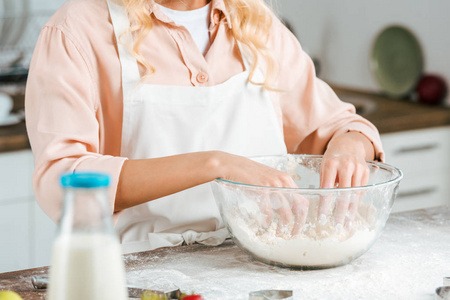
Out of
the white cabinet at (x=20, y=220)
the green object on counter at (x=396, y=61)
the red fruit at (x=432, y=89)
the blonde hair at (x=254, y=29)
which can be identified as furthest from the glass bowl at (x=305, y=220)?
the green object on counter at (x=396, y=61)

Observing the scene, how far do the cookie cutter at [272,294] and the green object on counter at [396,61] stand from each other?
208 centimetres

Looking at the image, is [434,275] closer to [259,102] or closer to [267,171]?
[267,171]

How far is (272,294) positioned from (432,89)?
1.98m

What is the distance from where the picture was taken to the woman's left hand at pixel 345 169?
1000mm

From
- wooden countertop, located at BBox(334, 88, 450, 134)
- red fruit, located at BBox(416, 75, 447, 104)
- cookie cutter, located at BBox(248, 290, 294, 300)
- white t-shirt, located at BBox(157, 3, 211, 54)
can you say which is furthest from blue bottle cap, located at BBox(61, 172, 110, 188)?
red fruit, located at BBox(416, 75, 447, 104)

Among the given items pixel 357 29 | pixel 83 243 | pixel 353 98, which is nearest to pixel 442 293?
pixel 83 243

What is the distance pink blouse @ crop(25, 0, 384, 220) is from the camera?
1.13 m

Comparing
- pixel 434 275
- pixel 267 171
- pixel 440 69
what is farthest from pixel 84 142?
pixel 440 69

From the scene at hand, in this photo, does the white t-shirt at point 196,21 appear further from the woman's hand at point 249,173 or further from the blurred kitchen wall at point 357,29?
the blurred kitchen wall at point 357,29

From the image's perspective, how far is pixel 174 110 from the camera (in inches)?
51.0

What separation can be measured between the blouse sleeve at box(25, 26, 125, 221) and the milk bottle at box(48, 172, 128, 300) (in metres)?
0.52

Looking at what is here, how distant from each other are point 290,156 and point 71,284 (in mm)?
734

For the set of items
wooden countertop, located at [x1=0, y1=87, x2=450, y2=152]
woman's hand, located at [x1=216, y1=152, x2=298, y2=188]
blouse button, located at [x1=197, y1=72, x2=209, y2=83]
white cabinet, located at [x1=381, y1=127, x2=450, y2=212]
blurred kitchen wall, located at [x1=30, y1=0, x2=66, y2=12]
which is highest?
blurred kitchen wall, located at [x1=30, y1=0, x2=66, y2=12]

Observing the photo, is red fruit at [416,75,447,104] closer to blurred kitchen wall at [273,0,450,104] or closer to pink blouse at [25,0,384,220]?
blurred kitchen wall at [273,0,450,104]
